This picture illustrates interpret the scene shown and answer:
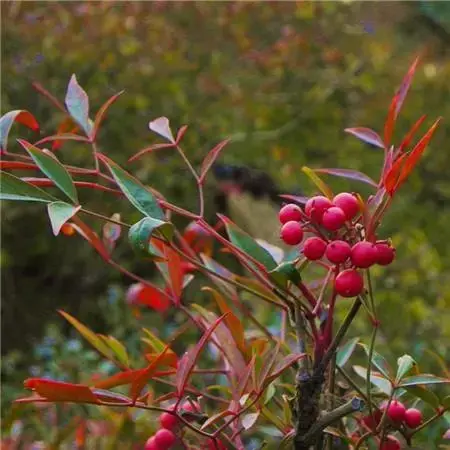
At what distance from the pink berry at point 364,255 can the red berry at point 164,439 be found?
21 centimetres

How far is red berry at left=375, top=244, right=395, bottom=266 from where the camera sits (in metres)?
0.56

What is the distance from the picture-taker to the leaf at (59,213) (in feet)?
1.78

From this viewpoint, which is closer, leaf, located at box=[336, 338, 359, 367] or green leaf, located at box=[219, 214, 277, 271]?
green leaf, located at box=[219, 214, 277, 271]

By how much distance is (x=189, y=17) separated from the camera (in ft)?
10.7

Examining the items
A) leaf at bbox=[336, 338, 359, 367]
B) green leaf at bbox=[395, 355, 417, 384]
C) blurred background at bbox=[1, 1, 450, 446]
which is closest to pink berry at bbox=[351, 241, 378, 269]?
green leaf at bbox=[395, 355, 417, 384]

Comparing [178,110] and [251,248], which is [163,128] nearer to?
[251,248]

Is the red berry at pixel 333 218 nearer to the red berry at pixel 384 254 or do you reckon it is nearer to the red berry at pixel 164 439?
the red berry at pixel 384 254

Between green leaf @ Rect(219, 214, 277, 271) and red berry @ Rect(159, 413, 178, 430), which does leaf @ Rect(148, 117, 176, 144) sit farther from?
red berry @ Rect(159, 413, 178, 430)

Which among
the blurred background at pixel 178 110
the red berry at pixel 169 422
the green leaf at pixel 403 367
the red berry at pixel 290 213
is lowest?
the blurred background at pixel 178 110

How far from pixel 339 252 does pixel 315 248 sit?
2cm

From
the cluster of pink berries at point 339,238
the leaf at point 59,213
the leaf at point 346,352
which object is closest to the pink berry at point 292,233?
the cluster of pink berries at point 339,238

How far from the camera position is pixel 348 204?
0.58 meters

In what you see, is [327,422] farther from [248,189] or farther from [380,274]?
[248,189]

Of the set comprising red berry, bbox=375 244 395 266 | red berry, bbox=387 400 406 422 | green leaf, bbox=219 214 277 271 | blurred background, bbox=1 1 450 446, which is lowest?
blurred background, bbox=1 1 450 446
